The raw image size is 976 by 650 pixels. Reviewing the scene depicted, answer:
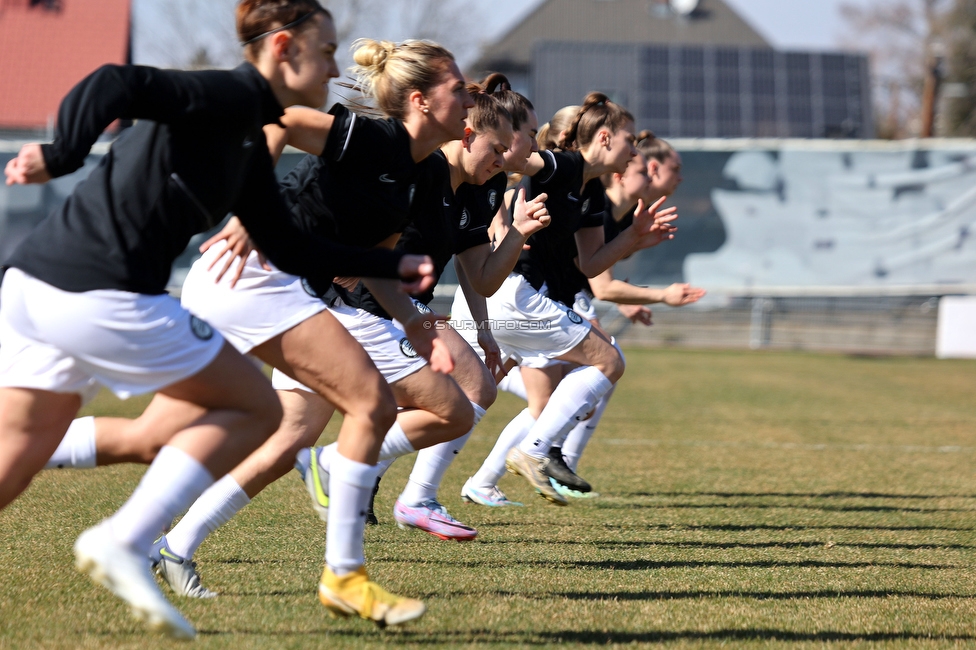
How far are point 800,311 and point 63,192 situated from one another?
1267cm

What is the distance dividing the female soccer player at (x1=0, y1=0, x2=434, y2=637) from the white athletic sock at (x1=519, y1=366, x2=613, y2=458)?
2984 millimetres

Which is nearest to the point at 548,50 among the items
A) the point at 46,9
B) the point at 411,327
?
the point at 46,9

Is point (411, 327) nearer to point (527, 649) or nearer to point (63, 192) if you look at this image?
point (527, 649)

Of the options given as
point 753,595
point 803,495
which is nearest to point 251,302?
point 753,595

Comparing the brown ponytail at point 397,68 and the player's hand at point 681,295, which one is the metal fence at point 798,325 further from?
the brown ponytail at point 397,68

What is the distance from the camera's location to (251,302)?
3330mm

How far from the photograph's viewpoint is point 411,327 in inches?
137

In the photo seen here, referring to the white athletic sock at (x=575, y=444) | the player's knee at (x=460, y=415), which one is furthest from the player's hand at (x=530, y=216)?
the white athletic sock at (x=575, y=444)

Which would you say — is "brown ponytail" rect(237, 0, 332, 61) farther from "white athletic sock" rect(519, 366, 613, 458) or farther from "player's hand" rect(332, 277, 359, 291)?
"white athletic sock" rect(519, 366, 613, 458)

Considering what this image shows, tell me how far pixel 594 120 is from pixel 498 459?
1917 mm

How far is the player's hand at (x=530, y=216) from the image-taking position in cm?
427

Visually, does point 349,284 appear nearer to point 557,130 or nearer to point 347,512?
point 347,512

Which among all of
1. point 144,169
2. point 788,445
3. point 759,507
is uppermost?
point 144,169

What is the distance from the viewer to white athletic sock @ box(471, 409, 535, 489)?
5984mm
